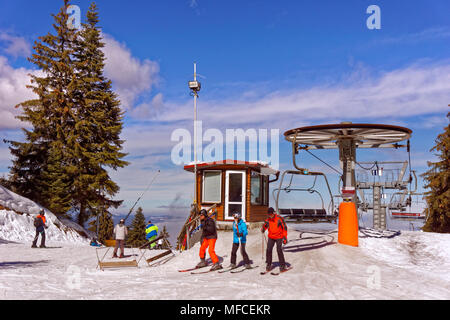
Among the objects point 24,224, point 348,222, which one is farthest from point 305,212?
point 24,224

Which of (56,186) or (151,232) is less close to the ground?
(56,186)

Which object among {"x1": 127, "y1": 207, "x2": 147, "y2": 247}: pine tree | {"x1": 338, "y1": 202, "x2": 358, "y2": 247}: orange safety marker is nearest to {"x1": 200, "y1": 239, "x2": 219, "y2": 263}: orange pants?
{"x1": 338, "y1": 202, "x2": 358, "y2": 247}: orange safety marker

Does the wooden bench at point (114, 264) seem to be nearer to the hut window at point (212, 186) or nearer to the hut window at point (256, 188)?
the hut window at point (212, 186)

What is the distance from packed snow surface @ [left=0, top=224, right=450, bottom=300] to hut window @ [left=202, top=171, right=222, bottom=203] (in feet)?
10.2

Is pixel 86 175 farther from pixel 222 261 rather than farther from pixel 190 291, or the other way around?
pixel 190 291

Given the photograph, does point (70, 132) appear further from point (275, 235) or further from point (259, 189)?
point (275, 235)

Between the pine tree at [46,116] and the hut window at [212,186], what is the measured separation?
38.4 feet

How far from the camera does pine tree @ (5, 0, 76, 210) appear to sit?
88.8 feet

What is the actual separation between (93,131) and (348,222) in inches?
793

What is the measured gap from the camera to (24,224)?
22.1 meters

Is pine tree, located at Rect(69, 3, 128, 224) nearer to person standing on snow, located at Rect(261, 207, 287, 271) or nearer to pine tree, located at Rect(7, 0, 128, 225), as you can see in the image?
pine tree, located at Rect(7, 0, 128, 225)

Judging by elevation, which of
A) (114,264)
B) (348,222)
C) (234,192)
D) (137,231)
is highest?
(234,192)

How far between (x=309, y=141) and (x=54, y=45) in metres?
21.7

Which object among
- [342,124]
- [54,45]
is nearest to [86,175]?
[54,45]
